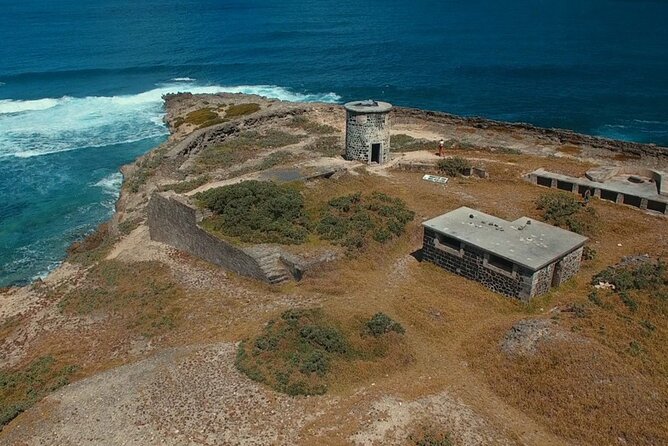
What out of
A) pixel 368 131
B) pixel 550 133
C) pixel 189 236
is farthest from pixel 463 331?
pixel 550 133

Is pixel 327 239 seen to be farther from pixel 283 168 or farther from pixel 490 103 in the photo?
pixel 490 103

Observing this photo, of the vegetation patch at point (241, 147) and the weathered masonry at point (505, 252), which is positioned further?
the vegetation patch at point (241, 147)

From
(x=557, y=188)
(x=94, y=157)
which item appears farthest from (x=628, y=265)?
(x=94, y=157)

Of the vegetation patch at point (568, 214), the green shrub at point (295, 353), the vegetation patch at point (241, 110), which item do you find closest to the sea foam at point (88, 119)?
the vegetation patch at point (241, 110)

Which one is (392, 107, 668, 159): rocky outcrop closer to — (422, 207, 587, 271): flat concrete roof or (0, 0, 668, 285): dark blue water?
(0, 0, 668, 285): dark blue water

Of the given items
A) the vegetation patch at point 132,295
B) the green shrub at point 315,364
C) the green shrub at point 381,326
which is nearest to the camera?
the green shrub at point 315,364

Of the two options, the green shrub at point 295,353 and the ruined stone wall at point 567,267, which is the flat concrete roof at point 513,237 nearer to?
the ruined stone wall at point 567,267

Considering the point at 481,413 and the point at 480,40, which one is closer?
the point at 481,413

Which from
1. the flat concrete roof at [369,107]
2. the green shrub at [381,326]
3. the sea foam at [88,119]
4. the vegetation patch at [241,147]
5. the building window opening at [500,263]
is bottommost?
the sea foam at [88,119]
